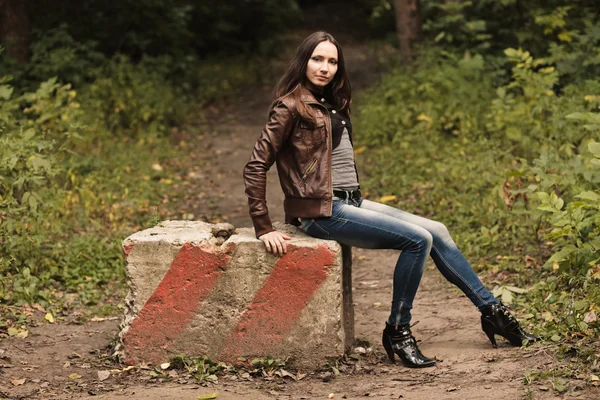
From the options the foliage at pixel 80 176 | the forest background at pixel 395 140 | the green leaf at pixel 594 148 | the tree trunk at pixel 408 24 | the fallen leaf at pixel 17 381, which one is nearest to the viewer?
the fallen leaf at pixel 17 381

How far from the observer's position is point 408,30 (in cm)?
1408

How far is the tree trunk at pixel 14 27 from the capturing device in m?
12.1

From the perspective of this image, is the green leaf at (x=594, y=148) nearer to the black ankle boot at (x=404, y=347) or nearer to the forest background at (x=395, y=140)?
the forest background at (x=395, y=140)

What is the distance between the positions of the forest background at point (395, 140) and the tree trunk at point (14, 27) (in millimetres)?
22

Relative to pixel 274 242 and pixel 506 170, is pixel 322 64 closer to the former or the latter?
pixel 274 242

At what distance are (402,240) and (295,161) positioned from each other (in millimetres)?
809

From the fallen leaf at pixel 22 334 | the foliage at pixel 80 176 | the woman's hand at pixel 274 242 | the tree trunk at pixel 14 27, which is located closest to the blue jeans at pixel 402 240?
the woman's hand at pixel 274 242

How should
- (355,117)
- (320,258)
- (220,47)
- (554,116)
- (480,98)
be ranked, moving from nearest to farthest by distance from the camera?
(320,258)
(554,116)
(480,98)
(355,117)
(220,47)

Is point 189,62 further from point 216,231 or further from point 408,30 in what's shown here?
point 216,231

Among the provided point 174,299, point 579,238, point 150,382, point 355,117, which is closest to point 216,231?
point 174,299

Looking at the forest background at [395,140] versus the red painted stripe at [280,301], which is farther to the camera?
the forest background at [395,140]

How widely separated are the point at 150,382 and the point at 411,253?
1.76 meters

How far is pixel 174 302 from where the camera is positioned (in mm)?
4984

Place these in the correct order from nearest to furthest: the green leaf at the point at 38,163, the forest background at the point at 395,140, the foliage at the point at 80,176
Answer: the forest background at the point at 395,140
the foliage at the point at 80,176
the green leaf at the point at 38,163
